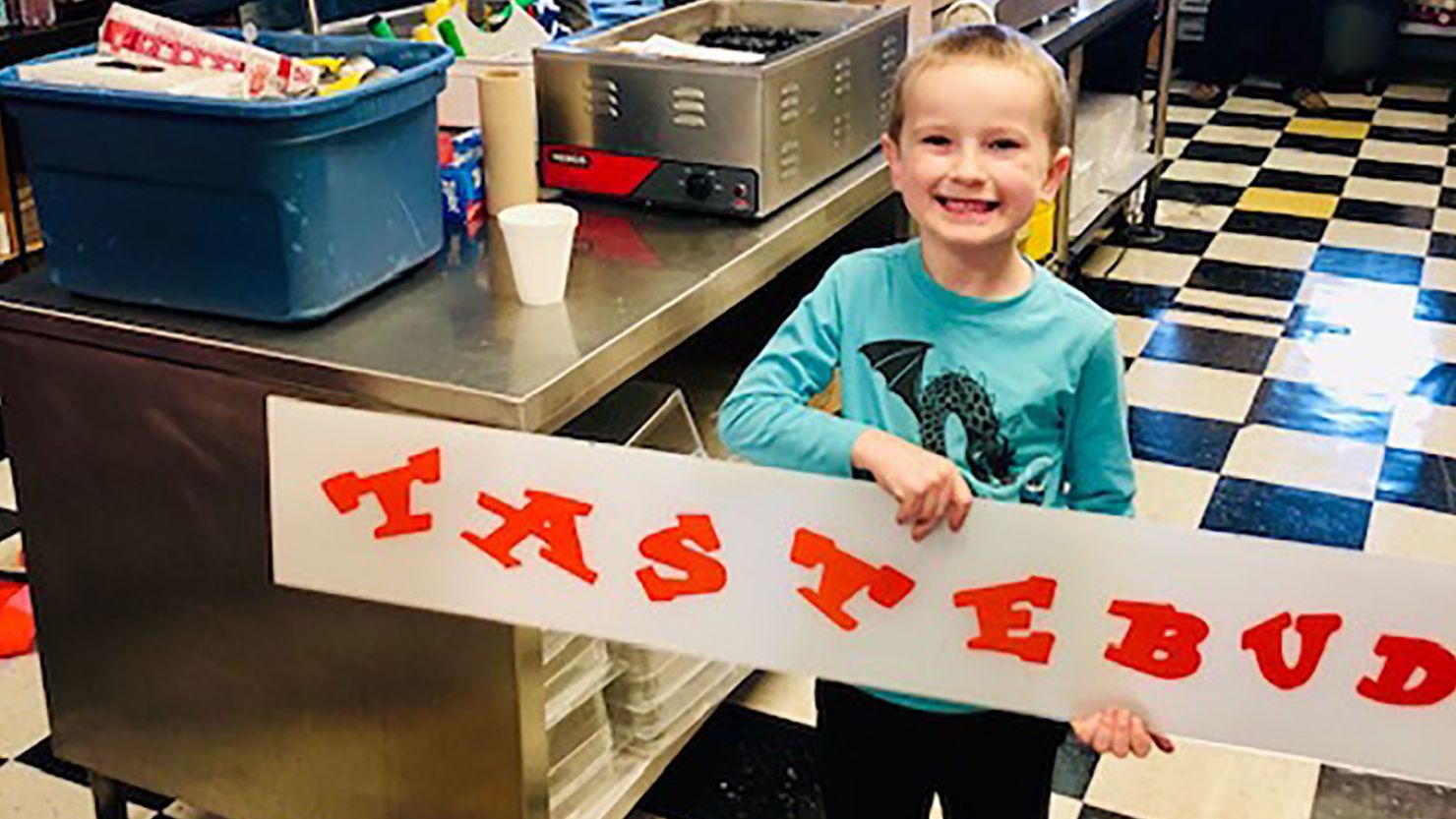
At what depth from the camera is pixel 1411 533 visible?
3158 mm

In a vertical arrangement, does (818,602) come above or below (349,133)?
below

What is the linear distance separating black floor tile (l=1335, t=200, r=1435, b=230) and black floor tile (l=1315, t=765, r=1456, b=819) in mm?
3069

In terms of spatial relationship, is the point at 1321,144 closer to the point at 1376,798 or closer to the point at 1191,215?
the point at 1191,215

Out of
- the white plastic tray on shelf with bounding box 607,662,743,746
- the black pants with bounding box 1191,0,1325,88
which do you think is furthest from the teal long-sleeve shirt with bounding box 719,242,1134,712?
the black pants with bounding box 1191,0,1325,88

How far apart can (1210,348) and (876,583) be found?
2.87m

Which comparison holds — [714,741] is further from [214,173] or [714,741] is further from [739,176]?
[214,173]

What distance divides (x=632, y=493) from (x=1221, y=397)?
2.64m

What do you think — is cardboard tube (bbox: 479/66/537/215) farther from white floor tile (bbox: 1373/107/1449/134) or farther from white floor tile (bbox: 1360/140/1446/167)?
Answer: white floor tile (bbox: 1373/107/1449/134)

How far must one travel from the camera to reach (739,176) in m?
2.30

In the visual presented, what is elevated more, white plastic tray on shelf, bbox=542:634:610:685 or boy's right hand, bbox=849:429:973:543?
boy's right hand, bbox=849:429:973:543

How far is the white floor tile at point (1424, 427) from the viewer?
140 inches

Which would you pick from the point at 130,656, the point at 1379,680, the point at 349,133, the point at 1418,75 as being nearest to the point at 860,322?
the point at 1379,680

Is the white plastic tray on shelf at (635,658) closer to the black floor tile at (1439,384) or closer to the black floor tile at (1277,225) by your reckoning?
the black floor tile at (1439,384)

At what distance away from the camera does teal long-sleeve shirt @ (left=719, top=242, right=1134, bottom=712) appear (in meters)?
1.47
